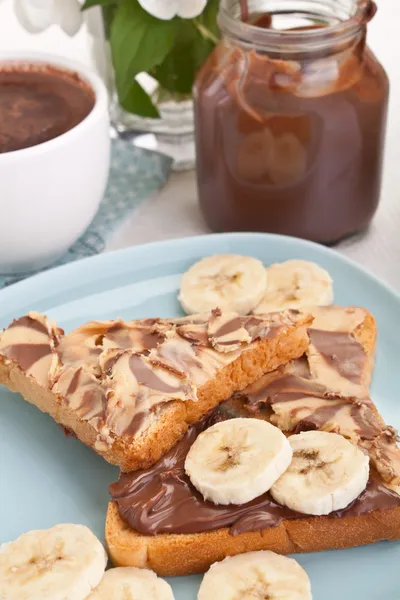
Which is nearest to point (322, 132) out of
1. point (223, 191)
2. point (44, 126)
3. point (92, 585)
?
point (223, 191)

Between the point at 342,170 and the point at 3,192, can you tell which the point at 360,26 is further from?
the point at 3,192

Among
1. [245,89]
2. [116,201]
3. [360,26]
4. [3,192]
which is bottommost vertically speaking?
[116,201]

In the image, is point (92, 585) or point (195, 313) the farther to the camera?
point (195, 313)

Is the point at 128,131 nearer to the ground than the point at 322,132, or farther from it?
nearer to the ground

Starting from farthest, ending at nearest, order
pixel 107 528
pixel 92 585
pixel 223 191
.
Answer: pixel 223 191 < pixel 107 528 < pixel 92 585

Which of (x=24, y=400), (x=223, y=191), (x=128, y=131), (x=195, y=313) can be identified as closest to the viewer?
(x=24, y=400)

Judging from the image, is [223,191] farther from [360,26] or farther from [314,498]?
[314,498]

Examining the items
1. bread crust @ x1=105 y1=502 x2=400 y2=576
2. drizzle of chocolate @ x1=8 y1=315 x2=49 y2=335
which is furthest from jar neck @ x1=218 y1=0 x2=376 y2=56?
bread crust @ x1=105 y1=502 x2=400 y2=576
